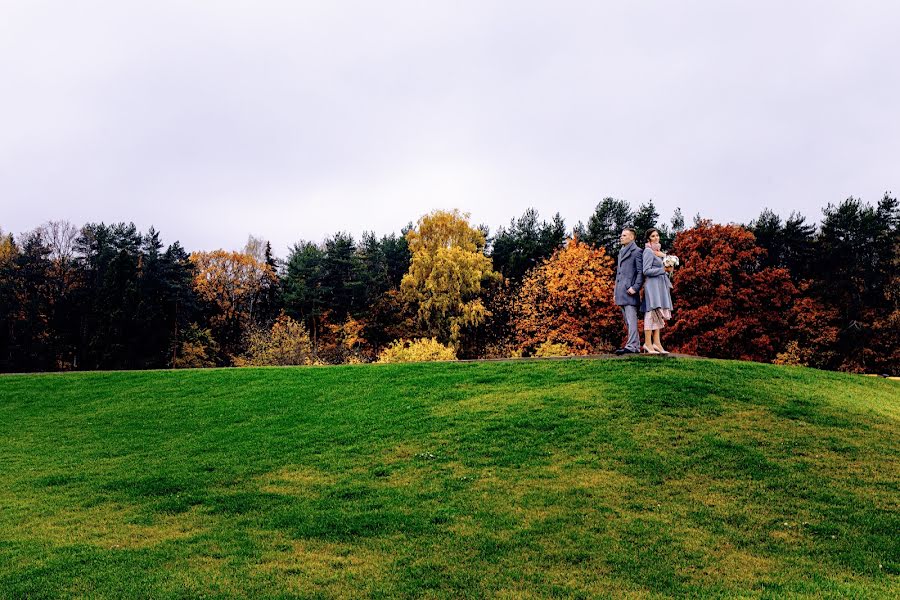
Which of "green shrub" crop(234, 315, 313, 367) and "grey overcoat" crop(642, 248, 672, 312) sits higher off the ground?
"grey overcoat" crop(642, 248, 672, 312)

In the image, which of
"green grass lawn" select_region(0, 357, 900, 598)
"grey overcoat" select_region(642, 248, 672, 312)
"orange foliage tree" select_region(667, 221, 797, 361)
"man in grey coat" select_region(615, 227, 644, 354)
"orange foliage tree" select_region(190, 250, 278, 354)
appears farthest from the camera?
"orange foliage tree" select_region(190, 250, 278, 354)

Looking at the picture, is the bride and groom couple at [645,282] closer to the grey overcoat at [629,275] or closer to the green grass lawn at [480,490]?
the grey overcoat at [629,275]

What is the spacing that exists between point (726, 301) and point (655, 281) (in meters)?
28.8

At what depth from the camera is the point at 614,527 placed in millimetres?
9211

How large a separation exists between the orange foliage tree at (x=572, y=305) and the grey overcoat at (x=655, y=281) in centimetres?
2735

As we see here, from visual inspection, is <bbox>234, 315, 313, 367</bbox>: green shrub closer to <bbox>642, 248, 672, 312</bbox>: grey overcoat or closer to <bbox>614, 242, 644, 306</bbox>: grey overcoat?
<bbox>614, 242, 644, 306</bbox>: grey overcoat

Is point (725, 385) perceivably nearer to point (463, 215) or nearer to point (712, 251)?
point (712, 251)

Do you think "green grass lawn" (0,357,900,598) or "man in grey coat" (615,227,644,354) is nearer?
"green grass lawn" (0,357,900,598)

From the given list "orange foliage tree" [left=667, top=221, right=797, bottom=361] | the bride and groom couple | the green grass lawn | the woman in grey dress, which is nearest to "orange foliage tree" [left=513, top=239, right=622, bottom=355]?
"orange foliage tree" [left=667, top=221, right=797, bottom=361]

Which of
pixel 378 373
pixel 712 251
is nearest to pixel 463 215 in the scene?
pixel 712 251

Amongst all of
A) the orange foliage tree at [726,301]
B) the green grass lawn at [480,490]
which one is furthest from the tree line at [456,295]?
the green grass lawn at [480,490]

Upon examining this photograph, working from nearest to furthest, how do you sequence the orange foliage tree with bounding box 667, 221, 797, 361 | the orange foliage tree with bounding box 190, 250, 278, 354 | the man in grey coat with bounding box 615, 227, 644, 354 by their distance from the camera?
the man in grey coat with bounding box 615, 227, 644, 354 < the orange foliage tree with bounding box 667, 221, 797, 361 < the orange foliage tree with bounding box 190, 250, 278, 354

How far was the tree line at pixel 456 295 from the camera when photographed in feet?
148

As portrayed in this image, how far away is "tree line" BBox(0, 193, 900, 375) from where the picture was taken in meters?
45.1
